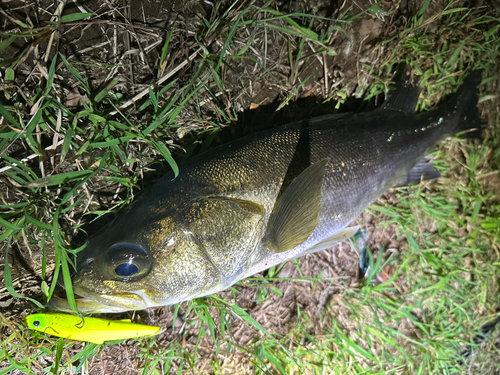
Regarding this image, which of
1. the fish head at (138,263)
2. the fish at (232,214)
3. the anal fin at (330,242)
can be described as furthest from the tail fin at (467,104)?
the fish head at (138,263)

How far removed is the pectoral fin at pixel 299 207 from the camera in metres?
2.01

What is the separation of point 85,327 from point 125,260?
0.86 metres

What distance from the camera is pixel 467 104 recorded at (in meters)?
3.02

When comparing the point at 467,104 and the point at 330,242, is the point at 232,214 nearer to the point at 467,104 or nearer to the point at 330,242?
the point at 330,242

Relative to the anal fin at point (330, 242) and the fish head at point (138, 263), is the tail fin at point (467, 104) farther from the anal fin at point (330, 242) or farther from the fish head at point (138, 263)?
the fish head at point (138, 263)

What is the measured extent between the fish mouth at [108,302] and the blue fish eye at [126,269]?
138 millimetres

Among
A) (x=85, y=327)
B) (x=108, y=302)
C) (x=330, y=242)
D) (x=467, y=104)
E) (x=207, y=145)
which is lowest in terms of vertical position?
(x=330, y=242)

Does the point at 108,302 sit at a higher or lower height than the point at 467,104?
higher

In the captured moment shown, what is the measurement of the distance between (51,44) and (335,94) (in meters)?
2.24

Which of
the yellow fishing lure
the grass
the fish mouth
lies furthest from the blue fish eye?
the yellow fishing lure

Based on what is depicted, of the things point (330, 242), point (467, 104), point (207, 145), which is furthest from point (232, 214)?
point (467, 104)

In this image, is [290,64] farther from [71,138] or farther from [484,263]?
[484,263]

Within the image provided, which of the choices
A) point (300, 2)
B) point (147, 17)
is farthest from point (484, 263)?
point (147, 17)

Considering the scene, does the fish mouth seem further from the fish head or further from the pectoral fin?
the pectoral fin
